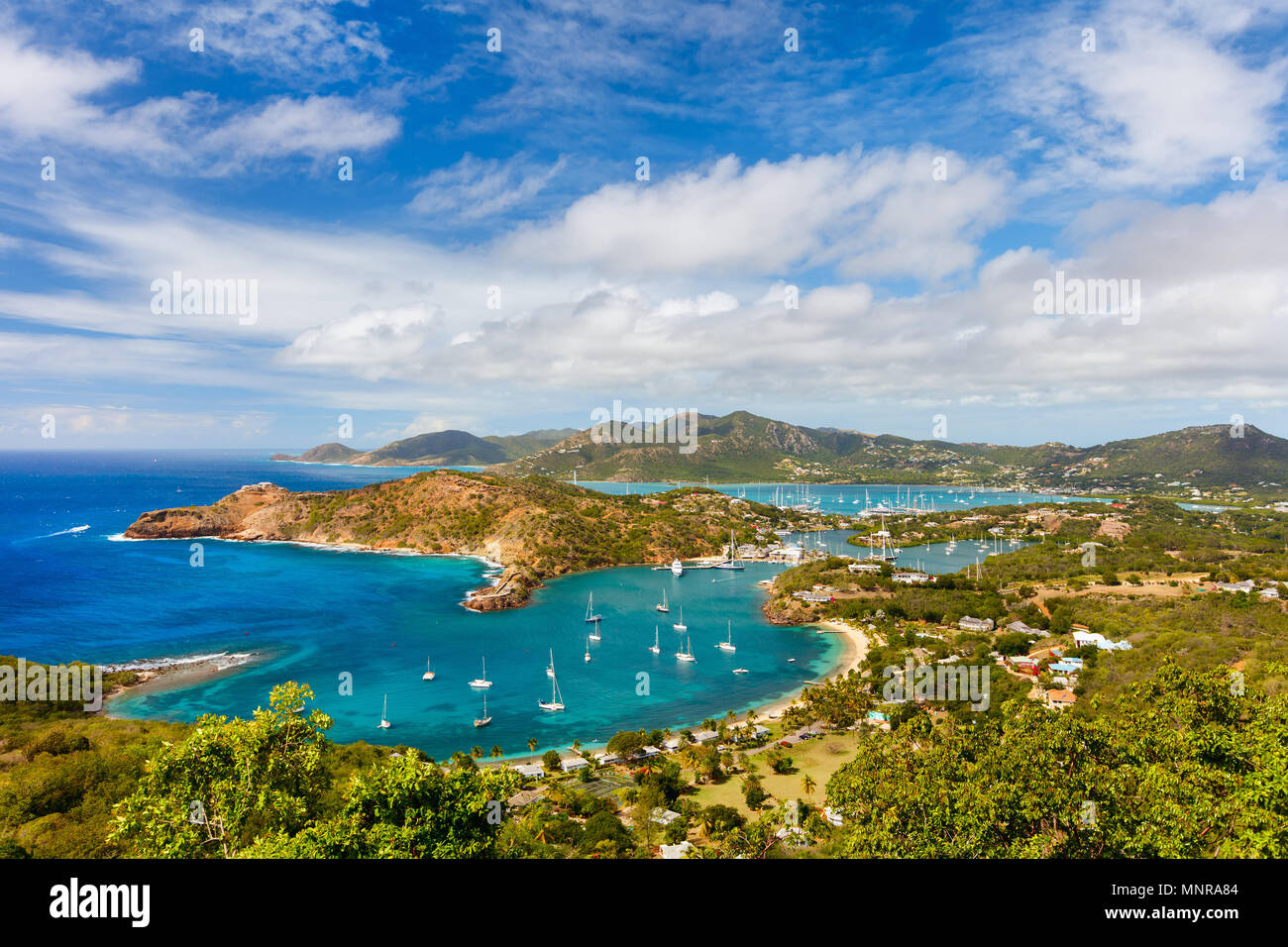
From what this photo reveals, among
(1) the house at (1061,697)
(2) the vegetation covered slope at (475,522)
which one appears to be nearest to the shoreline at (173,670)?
(2) the vegetation covered slope at (475,522)

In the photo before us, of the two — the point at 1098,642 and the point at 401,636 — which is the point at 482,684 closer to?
the point at 401,636

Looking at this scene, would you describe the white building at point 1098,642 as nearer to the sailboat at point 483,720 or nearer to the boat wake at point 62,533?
the sailboat at point 483,720

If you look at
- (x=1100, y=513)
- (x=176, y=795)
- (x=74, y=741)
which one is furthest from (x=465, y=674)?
(x=1100, y=513)

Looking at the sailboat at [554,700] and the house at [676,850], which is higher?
the house at [676,850]

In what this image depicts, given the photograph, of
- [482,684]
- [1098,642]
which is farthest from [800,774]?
[1098,642]
